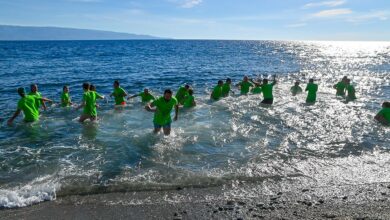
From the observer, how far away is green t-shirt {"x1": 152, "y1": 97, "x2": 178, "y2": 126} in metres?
11.0

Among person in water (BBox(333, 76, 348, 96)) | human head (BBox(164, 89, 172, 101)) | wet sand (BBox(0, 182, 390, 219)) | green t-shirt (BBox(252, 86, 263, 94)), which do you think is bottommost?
wet sand (BBox(0, 182, 390, 219))

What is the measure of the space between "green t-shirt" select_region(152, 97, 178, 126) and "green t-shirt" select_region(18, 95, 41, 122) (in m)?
5.42

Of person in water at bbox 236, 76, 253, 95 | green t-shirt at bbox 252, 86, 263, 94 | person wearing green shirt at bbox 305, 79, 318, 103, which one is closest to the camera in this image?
person wearing green shirt at bbox 305, 79, 318, 103

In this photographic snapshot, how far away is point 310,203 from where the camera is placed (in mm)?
7121

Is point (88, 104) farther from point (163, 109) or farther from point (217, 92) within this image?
point (217, 92)

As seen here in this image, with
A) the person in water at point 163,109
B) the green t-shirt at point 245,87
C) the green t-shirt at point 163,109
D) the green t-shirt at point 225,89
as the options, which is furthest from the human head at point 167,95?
the green t-shirt at point 245,87

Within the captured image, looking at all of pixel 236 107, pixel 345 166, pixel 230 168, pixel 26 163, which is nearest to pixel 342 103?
pixel 236 107

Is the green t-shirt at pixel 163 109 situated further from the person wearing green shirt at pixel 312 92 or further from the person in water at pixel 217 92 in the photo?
the person wearing green shirt at pixel 312 92

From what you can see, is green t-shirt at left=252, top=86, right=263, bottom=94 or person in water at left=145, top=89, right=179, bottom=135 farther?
green t-shirt at left=252, top=86, right=263, bottom=94

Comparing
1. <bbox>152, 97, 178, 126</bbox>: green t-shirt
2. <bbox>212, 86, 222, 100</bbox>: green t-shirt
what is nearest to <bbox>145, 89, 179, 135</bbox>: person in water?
<bbox>152, 97, 178, 126</bbox>: green t-shirt

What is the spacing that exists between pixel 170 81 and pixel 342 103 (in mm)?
14932

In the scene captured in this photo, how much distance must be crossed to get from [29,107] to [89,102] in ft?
7.74

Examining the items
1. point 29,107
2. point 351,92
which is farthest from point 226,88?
point 29,107

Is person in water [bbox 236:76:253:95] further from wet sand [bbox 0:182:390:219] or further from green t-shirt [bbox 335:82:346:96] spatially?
wet sand [bbox 0:182:390:219]
